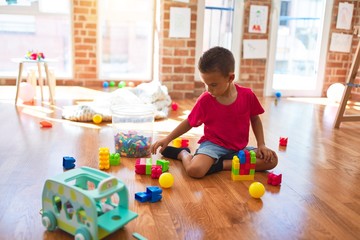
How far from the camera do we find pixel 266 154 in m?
1.73

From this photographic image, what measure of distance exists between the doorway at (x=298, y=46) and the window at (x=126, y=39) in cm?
146

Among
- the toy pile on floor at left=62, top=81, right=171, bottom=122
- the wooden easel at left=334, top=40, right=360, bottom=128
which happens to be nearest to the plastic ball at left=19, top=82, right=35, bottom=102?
the toy pile on floor at left=62, top=81, right=171, bottom=122

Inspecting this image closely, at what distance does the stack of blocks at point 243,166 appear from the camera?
1.63 metres

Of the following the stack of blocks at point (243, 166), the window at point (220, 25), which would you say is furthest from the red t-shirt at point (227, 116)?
the window at point (220, 25)

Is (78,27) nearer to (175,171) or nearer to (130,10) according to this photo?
(130,10)

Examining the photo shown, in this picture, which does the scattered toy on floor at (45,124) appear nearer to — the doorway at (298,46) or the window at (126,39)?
the window at (126,39)

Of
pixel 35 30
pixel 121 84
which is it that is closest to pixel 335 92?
pixel 121 84

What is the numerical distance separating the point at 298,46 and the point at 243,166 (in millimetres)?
3197

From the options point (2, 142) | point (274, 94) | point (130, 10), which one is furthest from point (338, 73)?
point (2, 142)

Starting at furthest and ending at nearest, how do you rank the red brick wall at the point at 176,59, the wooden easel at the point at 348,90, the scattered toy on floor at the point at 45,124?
the red brick wall at the point at 176,59 < the wooden easel at the point at 348,90 < the scattered toy on floor at the point at 45,124

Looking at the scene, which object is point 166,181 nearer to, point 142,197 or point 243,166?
point 142,197

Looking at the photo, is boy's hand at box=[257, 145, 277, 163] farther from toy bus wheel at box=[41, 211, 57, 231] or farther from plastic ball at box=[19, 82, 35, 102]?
plastic ball at box=[19, 82, 35, 102]

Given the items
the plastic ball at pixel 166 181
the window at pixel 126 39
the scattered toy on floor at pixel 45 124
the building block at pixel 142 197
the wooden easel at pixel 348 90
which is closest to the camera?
the building block at pixel 142 197

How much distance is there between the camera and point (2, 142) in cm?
207
